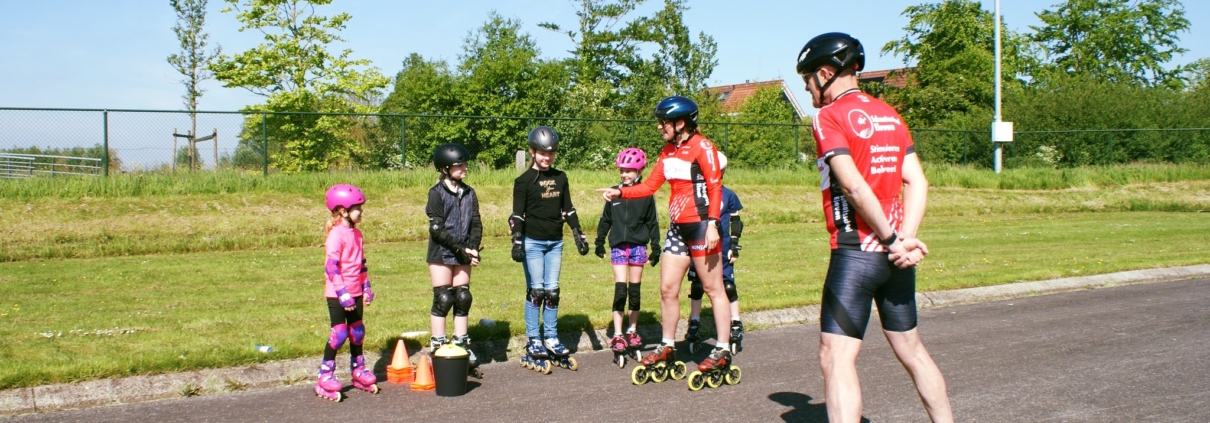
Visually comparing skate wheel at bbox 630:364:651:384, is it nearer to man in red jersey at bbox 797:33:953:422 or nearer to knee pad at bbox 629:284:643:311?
knee pad at bbox 629:284:643:311

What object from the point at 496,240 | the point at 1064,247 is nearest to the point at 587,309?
the point at 496,240

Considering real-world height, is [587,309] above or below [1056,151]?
below

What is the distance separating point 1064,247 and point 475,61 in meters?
40.5

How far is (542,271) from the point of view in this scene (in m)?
8.16

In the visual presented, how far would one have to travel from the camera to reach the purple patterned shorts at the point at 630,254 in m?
8.73

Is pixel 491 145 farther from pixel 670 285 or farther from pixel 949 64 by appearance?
pixel 949 64

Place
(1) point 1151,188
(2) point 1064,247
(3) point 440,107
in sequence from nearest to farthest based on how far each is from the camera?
(2) point 1064,247 < (1) point 1151,188 < (3) point 440,107

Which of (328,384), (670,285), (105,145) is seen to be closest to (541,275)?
(670,285)

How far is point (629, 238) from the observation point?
28.4ft

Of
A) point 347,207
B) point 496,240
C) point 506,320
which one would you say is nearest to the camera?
point 347,207

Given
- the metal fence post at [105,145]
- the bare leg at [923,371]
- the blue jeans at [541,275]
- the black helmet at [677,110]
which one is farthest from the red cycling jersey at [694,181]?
the metal fence post at [105,145]

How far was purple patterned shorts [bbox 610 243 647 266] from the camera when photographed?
8727 mm

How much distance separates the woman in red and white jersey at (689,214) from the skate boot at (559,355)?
0.84m

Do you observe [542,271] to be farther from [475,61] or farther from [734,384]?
[475,61]
